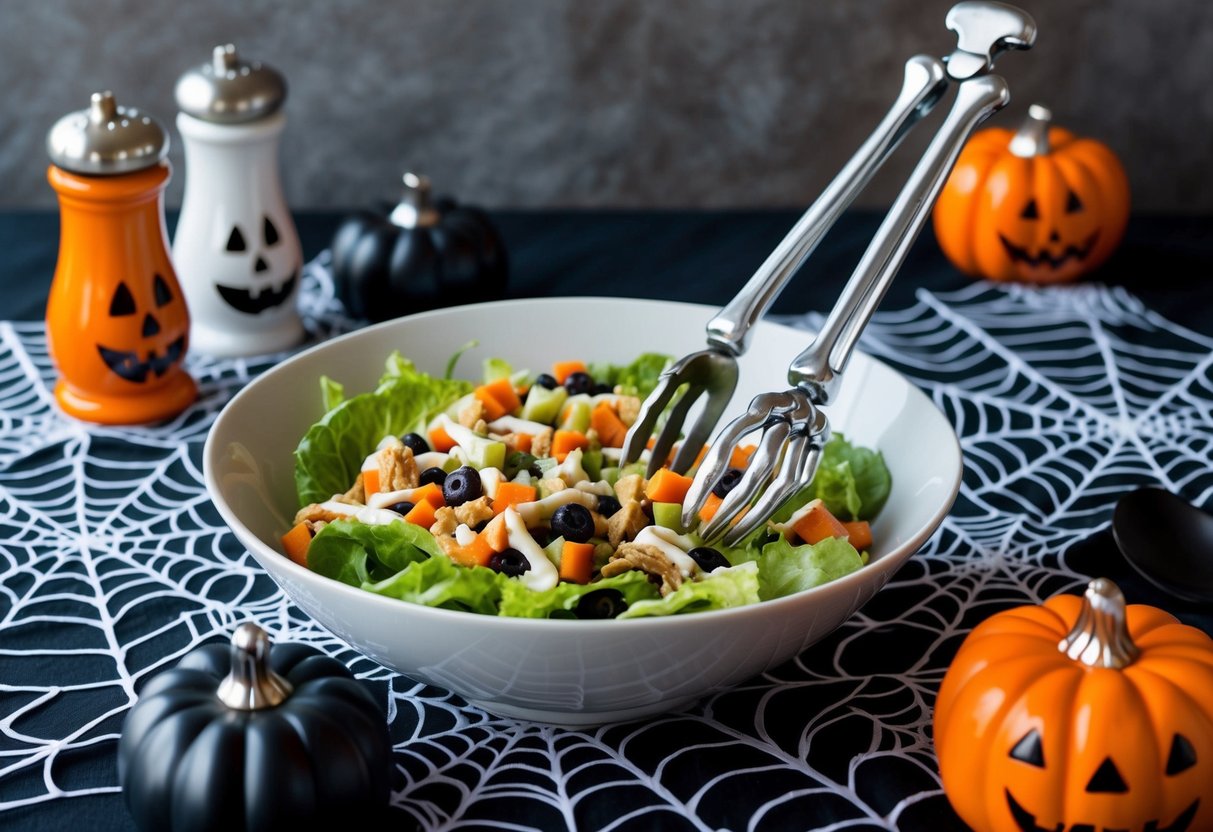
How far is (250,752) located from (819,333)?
2.26 ft

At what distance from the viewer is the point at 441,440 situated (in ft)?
4.86

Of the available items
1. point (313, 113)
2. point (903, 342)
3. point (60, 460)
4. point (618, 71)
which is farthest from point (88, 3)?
point (903, 342)

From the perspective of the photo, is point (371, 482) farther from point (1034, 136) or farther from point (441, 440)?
point (1034, 136)

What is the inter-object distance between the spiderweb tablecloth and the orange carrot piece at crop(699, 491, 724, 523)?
17cm

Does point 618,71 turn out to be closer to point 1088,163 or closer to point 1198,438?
point 1088,163

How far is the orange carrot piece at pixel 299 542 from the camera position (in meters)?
1.30

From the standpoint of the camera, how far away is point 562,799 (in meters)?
1.11

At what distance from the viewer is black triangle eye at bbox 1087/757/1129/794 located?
98 centimetres

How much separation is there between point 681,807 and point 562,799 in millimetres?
104

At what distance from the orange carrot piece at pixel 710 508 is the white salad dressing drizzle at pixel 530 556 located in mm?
186

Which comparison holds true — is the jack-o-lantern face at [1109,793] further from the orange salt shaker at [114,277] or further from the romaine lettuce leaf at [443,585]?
the orange salt shaker at [114,277]

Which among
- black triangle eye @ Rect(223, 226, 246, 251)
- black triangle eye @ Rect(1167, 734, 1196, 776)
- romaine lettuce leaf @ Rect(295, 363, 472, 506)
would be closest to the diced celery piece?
romaine lettuce leaf @ Rect(295, 363, 472, 506)

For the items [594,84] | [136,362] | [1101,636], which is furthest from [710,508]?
[594,84]

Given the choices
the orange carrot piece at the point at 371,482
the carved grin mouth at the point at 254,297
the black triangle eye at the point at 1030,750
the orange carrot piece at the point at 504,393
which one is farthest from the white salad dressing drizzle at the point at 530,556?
the carved grin mouth at the point at 254,297
